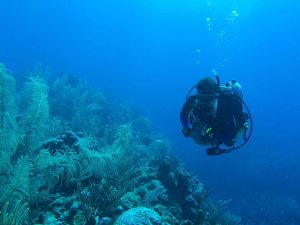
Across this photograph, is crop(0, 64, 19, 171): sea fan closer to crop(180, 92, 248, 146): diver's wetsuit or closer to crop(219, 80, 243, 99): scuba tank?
crop(180, 92, 248, 146): diver's wetsuit

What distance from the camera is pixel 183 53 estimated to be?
146750mm

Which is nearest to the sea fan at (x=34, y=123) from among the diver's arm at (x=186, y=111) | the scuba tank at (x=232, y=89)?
the diver's arm at (x=186, y=111)

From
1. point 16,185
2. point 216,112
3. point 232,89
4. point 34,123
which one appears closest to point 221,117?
point 216,112

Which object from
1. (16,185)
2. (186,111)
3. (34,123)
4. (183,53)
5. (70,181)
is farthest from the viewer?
(183,53)

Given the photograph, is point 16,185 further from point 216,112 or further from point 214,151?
point 216,112

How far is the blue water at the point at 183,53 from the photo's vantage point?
54781 mm

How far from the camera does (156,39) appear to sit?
153750 mm

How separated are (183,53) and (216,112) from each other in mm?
144547

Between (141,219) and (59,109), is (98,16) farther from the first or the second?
(141,219)

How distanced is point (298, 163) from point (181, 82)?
6697 cm

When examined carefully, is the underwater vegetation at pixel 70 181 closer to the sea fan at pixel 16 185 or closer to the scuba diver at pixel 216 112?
the sea fan at pixel 16 185

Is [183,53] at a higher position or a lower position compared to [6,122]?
higher

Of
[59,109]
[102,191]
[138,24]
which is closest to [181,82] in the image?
[138,24]

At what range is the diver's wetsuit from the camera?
495 cm
